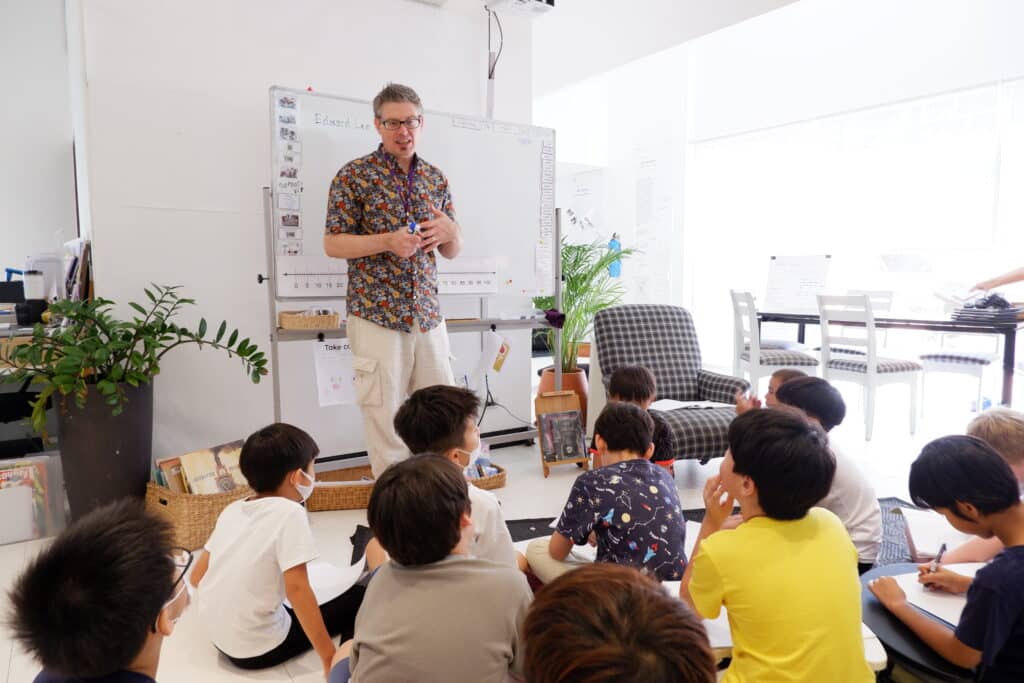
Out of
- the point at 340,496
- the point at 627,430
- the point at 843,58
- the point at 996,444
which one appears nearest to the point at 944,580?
the point at 996,444

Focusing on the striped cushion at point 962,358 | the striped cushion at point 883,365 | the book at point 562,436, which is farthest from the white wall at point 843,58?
the book at point 562,436

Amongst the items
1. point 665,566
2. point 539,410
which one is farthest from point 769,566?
point 539,410

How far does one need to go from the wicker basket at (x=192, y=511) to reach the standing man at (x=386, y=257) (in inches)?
24.6

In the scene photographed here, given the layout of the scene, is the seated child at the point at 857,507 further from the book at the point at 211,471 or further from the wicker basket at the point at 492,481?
the book at the point at 211,471

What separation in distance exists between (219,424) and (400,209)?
146 centimetres

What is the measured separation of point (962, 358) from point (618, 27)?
3308mm

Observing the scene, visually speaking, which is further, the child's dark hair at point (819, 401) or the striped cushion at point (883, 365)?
the striped cushion at point (883, 365)

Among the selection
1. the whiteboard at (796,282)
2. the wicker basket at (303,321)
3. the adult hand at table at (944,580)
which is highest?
the whiteboard at (796,282)

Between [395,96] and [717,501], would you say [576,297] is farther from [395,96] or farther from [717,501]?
[717,501]

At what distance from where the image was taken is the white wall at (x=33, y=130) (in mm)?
4996

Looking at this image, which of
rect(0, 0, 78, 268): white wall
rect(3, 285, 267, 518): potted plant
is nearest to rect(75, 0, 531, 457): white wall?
rect(3, 285, 267, 518): potted plant

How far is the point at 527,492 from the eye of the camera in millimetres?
3229

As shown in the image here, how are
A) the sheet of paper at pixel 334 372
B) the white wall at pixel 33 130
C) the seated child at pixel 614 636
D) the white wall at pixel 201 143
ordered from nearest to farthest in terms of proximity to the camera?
1. the seated child at pixel 614 636
2. the white wall at pixel 201 143
3. the sheet of paper at pixel 334 372
4. the white wall at pixel 33 130

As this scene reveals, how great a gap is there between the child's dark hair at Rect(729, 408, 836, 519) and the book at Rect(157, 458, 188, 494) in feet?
7.41
